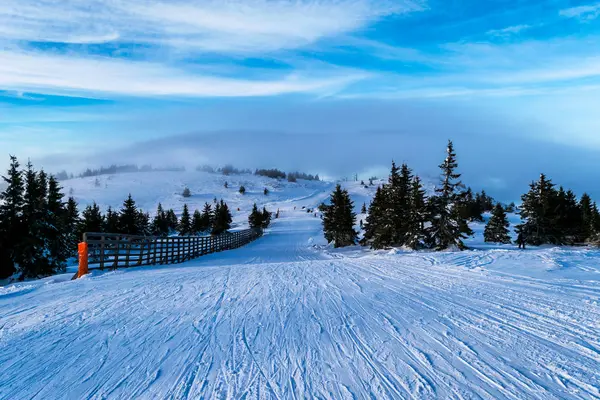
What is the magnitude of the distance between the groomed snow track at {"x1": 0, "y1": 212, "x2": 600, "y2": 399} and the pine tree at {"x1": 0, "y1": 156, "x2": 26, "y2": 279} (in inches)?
930

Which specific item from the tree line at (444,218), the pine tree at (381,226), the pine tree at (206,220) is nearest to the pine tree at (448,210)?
the tree line at (444,218)

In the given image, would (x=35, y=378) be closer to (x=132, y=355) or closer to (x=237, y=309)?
(x=132, y=355)

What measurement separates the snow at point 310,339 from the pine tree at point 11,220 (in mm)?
23056

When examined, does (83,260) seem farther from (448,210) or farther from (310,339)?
(448,210)

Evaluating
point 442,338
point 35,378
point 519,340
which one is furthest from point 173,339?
point 519,340

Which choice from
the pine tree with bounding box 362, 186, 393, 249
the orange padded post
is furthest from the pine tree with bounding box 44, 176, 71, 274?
the pine tree with bounding box 362, 186, 393, 249

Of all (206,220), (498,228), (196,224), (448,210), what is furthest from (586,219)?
(196,224)

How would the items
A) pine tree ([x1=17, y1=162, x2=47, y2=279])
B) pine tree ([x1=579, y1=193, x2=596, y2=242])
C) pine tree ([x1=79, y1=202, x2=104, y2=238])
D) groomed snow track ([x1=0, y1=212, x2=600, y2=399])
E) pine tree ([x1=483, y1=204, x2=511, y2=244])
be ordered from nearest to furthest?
groomed snow track ([x1=0, y1=212, x2=600, y2=399])
pine tree ([x1=17, y1=162, x2=47, y2=279])
pine tree ([x1=579, y1=193, x2=596, y2=242])
pine tree ([x1=483, y1=204, x2=511, y2=244])
pine tree ([x1=79, y1=202, x2=104, y2=238])

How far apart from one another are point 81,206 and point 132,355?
485ft

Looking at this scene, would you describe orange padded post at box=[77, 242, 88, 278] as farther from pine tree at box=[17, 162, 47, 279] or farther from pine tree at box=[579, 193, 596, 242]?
pine tree at box=[579, 193, 596, 242]

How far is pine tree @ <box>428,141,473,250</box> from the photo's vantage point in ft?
68.5

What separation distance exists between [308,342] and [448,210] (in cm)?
1960

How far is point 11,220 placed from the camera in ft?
85.9

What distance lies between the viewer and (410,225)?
22844 millimetres
